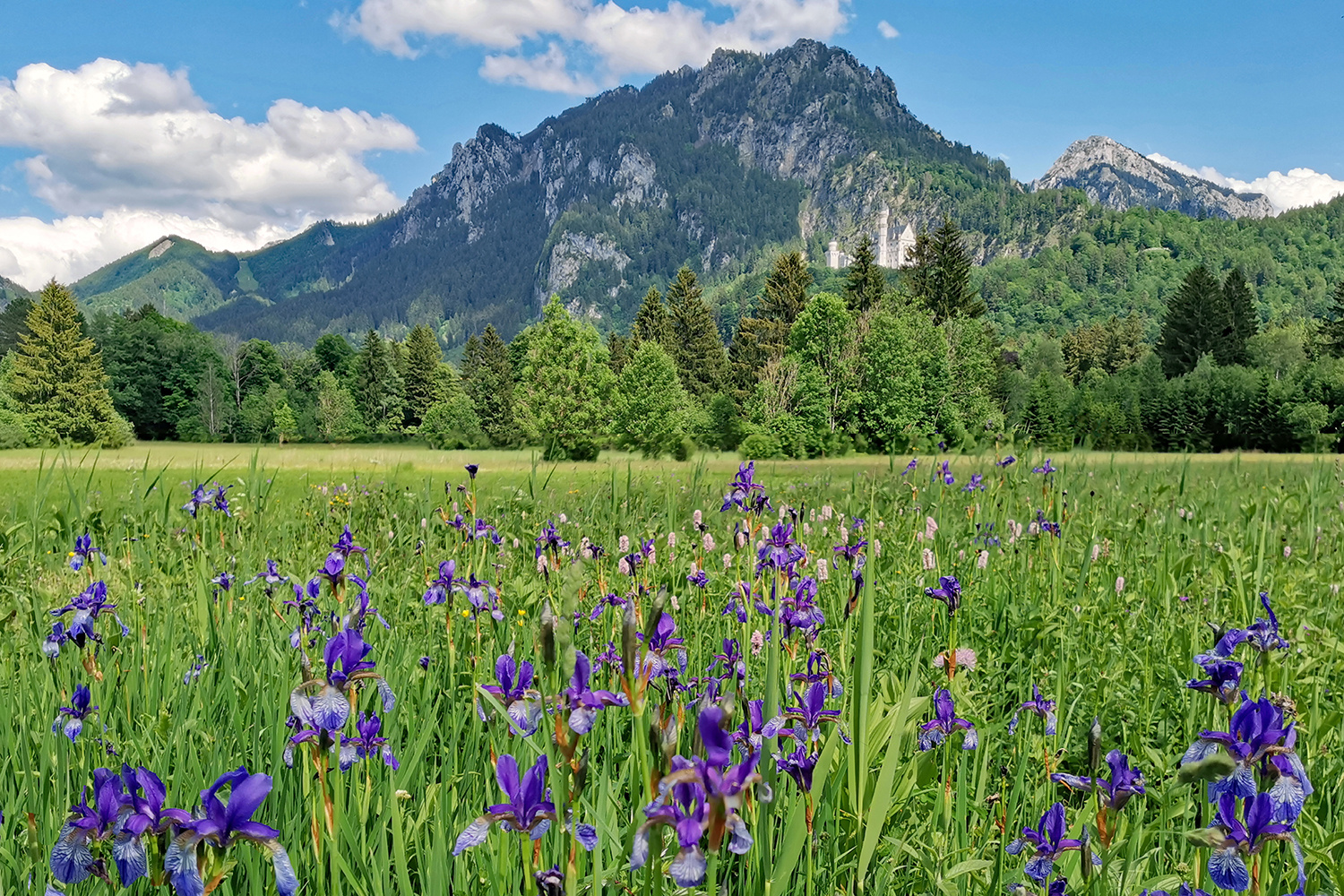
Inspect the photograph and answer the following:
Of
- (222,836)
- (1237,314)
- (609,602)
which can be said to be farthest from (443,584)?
(1237,314)

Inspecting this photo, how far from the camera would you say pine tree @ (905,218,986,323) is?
195 feet

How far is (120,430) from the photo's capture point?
50.9 meters

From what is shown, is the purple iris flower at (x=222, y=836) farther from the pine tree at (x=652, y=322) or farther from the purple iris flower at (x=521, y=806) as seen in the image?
the pine tree at (x=652, y=322)

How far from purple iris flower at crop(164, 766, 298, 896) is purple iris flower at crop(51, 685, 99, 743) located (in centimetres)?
109

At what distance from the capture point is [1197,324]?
2694 inches

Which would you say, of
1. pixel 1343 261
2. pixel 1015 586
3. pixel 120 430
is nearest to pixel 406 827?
pixel 1015 586

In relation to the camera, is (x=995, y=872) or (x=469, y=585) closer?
(x=995, y=872)

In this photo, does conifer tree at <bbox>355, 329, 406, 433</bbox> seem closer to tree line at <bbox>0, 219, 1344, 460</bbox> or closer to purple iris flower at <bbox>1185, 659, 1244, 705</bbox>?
tree line at <bbox>0, 219, 1344, 460</bbox>

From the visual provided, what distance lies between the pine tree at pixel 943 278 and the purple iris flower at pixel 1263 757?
6229 cm

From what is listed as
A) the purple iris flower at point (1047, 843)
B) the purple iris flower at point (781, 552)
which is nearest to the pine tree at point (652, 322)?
the purple iris flower at point (781, 552)

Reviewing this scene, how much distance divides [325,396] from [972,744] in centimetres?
8185

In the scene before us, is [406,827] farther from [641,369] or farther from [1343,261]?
[1343,261]

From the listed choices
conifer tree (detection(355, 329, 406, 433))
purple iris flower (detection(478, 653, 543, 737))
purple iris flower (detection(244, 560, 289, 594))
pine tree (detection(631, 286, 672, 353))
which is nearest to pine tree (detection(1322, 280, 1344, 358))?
pine tree (detection(631, 286, 672, 353))

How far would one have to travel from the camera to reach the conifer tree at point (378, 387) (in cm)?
8138
